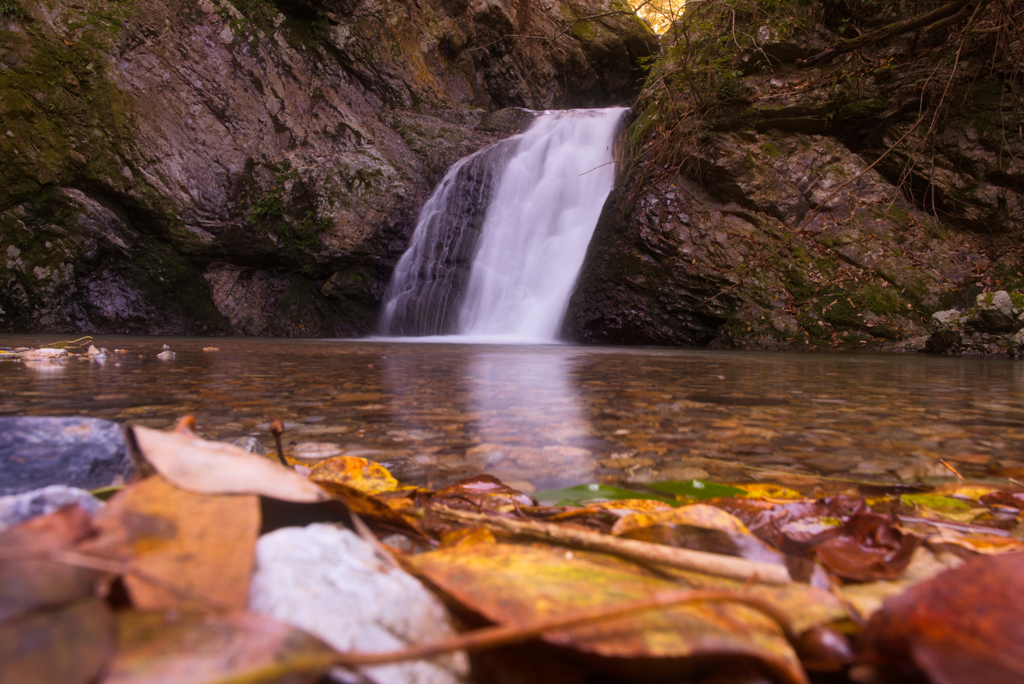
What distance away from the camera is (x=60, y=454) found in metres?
0.77

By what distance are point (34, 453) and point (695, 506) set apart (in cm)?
95

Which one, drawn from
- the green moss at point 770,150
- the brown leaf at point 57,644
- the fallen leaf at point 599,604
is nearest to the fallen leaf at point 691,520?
the fallen leaf at point 599,604

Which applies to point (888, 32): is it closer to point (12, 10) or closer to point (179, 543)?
point (179, 543)

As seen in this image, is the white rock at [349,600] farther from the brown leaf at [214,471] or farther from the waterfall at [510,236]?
the waterfall at [510,236]

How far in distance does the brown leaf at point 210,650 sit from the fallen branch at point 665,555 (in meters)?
0.32

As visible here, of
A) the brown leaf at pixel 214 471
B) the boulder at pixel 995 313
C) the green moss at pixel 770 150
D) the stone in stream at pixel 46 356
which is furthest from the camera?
the green moss at pixel 770 150

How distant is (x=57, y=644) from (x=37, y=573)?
0.21 ft

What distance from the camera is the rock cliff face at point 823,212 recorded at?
584cm

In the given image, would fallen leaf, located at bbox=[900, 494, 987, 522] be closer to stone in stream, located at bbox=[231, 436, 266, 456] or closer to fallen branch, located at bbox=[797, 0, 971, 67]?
stone in stream, located at bbox=[231, 436, 266, 456]

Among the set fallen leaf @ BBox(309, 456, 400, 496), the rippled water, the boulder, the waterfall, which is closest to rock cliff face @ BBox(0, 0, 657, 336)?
the waterfall

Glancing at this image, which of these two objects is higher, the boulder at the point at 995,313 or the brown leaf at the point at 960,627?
the boulder at the point at 995,313

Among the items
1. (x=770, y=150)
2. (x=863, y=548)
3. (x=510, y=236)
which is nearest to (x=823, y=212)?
(x=770, y=150)

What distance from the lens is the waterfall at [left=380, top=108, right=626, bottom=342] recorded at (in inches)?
314

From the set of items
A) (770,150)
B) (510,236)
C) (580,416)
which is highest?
(770,150)
